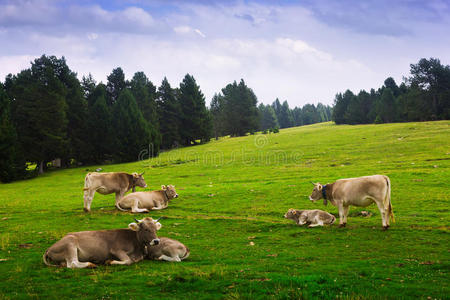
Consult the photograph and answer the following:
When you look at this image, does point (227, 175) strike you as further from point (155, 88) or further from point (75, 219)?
point (155, 88)

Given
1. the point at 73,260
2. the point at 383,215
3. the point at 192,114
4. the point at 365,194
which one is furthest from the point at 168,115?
the point at 73,260

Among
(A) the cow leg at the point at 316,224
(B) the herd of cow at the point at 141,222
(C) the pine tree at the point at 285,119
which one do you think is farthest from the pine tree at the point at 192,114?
(C) the pine tree at the point at 285,119

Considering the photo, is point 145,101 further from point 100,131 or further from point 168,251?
point 168,251

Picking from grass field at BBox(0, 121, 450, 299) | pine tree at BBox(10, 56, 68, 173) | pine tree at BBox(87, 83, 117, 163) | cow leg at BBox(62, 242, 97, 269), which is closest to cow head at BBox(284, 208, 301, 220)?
grass field at BBox(0, 121, 450, 299)

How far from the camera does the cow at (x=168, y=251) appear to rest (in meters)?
10.3

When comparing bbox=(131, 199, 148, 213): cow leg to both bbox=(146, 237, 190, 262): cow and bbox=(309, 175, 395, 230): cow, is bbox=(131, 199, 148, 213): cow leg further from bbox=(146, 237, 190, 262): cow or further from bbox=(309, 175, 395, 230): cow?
bbox=(309, 175, 395, 230): cow

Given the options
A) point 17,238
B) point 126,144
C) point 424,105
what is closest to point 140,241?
point 17,238

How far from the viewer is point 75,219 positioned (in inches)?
663

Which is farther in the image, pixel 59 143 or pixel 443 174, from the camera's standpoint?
pixel 59 143

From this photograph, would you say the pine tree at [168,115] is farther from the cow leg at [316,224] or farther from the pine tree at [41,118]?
the cow leg at [316,224]

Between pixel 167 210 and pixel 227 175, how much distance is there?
59.5ft

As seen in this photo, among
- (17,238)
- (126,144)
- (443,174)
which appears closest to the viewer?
(17,238)

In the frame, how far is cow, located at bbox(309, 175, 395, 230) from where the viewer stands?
13.2 metres

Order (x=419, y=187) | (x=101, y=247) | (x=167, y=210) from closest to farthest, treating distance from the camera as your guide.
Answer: (x=101, y=247), (x=167, y=210), (x=419, y=187)
